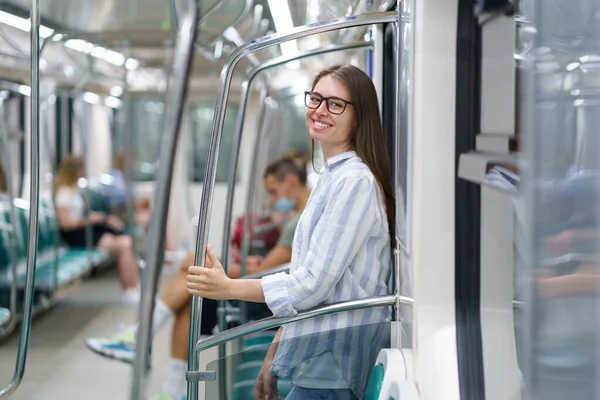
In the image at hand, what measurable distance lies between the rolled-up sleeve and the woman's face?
3.9 inches

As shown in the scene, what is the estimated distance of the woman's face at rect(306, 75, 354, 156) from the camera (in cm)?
171

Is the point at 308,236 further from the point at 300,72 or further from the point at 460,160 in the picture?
the point at 300,72

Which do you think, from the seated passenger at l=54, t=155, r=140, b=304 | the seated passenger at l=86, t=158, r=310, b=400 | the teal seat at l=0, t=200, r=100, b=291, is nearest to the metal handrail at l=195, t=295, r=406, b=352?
the seated passenger at l=86, t=158, r=310, b=400

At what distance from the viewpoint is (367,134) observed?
1.72m

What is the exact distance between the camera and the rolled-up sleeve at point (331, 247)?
161cm

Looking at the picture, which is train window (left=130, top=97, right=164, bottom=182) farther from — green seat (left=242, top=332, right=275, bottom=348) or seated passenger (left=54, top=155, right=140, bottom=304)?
green seat (left=242, top=332, right=275, bottom=348)

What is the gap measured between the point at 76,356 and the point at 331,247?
3.52m

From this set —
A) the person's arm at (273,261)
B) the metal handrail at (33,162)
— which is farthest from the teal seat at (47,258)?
the metal handrail at (33,162)

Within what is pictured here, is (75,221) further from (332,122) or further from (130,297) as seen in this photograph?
(332,122)

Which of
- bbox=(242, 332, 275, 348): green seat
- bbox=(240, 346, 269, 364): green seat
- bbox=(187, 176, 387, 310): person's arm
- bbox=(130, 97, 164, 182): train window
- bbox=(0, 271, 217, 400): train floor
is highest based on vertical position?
bbox=(130, 97, 164, 182): train window

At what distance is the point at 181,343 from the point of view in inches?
137

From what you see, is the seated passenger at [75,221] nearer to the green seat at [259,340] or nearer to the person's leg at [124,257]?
the person's leg at [124,257]

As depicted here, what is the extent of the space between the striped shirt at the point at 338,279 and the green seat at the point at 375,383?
0.07 ft

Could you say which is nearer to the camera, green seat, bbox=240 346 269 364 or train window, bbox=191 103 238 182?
green seat, bbox=240 346 269 364
